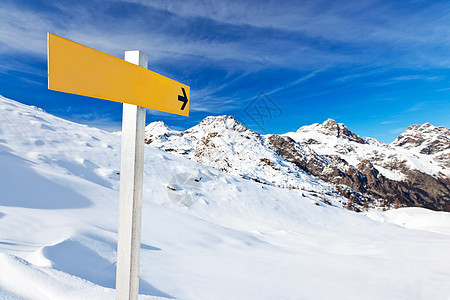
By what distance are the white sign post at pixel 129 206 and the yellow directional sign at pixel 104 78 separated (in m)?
0.14

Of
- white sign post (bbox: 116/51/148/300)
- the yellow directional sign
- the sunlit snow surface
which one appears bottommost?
the sunlit snow surface

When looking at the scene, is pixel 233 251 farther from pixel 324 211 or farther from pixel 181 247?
pixel 324 211

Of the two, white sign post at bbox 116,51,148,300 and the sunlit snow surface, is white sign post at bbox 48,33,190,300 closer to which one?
white sign post at bbox 116,51,148,300

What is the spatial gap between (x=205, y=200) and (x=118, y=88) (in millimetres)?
13888

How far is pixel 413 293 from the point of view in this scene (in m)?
4.29

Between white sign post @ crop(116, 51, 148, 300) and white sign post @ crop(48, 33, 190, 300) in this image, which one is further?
white sign post @ crop(116, 51, 148, 300)

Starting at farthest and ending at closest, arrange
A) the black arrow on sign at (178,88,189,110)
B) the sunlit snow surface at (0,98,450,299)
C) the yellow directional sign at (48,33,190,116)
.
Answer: the sunlit snow surface at (0,98,450,299), the black arrow on sign at (178,88,189,110), the yellow directional sign at (48,33,190,116)

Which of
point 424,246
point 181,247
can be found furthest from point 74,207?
point 424,246

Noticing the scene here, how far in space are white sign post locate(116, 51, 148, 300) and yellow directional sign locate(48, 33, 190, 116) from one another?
0.44ft

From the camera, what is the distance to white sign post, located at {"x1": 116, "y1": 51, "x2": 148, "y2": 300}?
1.49m

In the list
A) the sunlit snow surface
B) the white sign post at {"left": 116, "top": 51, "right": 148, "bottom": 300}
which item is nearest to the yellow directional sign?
the white sign post at {"left": 116, "top": 51, "right": 148, "bottom": 300}

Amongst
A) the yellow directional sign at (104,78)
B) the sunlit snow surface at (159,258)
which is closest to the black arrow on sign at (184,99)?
the yellow directional sign at (104,78)

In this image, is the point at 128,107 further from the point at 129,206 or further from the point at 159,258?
the point at 159,258

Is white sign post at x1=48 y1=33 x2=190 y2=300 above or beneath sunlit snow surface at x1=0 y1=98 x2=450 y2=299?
above
